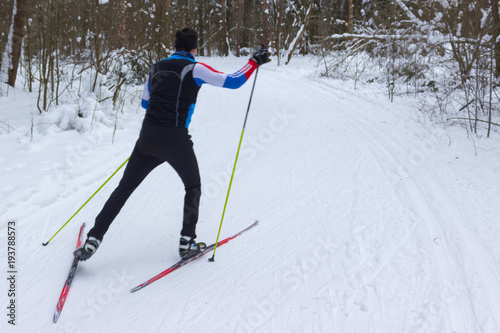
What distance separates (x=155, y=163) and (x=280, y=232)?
136 cm

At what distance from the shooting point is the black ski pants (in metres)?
Result: 2.63

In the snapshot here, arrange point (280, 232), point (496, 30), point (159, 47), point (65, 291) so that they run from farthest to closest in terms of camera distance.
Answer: point (159, 47) → point (496, 30) → point (280, 232) → point (65, 291)

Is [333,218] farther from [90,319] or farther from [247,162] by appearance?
[90,319]

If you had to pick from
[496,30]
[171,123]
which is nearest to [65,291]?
[171,123]

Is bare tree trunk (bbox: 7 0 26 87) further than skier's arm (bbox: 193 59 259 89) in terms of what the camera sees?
Yes

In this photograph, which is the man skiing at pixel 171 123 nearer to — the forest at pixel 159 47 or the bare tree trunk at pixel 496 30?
the forest at pixel 159 47

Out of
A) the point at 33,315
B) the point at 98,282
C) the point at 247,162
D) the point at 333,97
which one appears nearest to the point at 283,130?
the point at 247,162

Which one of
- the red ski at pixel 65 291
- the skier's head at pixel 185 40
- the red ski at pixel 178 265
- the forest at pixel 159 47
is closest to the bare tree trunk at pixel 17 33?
the forest at pixel 159 47

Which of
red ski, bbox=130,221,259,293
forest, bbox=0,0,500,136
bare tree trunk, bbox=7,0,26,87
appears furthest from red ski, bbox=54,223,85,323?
bare tree trunk, bbox=7,0,26,87

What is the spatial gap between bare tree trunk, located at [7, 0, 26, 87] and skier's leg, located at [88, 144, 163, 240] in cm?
747

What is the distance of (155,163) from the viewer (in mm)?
Result: 2787

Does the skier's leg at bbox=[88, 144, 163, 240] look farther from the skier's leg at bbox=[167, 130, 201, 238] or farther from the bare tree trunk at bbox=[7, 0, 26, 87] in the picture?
the bare tree trunk at bbox=[7, 0, 26, 87]

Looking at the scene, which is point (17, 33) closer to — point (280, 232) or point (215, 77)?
point (215, 77)

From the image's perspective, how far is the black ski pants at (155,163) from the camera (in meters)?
2.63
